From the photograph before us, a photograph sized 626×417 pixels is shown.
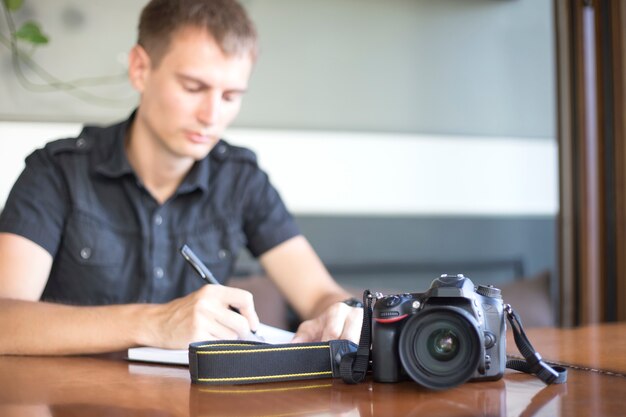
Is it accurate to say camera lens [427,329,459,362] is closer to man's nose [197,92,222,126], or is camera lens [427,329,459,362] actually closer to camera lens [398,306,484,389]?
camera lens [398,306,484,389]

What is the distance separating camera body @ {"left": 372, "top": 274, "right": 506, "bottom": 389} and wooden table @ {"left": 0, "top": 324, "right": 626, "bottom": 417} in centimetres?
3

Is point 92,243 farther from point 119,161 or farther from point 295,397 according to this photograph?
point 295,397

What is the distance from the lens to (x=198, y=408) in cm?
87

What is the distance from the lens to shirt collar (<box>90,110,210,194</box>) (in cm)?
180

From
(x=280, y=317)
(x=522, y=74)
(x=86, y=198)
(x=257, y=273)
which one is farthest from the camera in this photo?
(x=522, y=74)

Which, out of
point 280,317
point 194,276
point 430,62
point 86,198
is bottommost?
point 280,317

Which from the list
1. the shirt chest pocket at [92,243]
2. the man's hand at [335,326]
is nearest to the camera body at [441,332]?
the man's hand at [335,326]

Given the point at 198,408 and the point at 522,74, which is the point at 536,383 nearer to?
the point at 198,408

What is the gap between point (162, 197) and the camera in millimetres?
1855

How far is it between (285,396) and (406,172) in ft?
6.36

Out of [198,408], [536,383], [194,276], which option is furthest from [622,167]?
[198,408]

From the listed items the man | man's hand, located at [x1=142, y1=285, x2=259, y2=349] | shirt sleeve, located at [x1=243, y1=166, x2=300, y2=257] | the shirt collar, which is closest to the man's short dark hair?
the man

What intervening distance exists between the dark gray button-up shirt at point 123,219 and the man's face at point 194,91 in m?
0.13

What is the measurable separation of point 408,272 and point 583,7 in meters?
0.96
